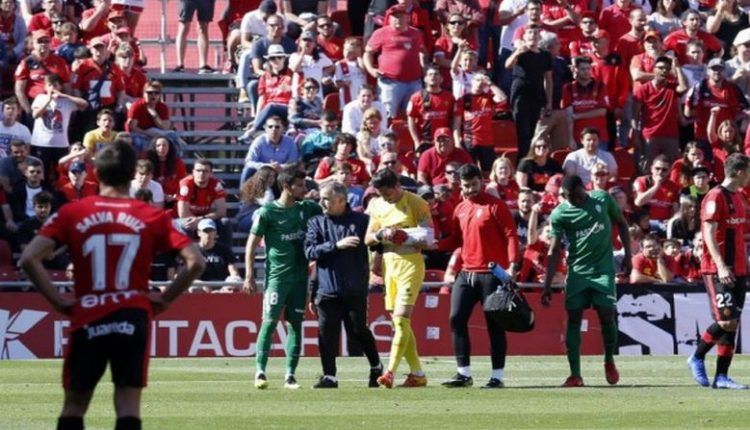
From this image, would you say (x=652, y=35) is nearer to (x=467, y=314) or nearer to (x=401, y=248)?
(x=467, y=314)

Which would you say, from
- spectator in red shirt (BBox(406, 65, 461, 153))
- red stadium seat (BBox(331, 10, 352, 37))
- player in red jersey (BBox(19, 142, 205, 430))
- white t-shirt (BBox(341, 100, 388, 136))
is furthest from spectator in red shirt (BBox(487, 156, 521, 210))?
player in red jersey (BBox(19, 142, 205, 430))

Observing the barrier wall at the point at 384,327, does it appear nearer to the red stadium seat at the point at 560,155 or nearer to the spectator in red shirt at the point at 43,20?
the red stadium seat at the point at 560,155

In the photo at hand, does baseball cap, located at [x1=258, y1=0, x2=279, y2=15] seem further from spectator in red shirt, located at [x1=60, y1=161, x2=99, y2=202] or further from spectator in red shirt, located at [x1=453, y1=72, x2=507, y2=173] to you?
spectator in red shirt, located at [x1=60, y1=161, x2=99, y2=202]

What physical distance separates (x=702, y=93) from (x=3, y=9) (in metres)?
10.1

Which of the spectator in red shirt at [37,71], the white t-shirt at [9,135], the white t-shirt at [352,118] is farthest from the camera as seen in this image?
the white t-shirt at [352,118]

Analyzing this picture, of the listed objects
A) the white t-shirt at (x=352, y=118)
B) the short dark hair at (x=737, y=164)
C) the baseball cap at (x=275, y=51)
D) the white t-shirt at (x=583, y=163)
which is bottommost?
the white t-shirt at (x=583, y=163)

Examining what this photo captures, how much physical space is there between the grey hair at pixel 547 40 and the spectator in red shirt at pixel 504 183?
9.22ft

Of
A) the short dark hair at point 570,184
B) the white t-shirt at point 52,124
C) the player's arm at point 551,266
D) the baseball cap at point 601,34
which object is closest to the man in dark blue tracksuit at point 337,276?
the player's arm at point 551,266

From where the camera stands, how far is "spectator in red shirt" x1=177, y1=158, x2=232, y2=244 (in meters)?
23.1

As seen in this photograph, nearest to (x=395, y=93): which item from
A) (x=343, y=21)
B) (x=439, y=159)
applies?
(x=439, y=159)

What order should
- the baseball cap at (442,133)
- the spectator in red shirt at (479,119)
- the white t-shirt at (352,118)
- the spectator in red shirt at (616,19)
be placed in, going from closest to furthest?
the baseball cap at (442,133) < the white t-shirt at (352,118) < the spectator in red shirt at (479,119) < the spectator in red shirt at (616,19)

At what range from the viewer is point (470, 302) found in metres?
16.4

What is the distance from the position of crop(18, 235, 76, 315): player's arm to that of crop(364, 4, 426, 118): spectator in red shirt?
1718cm

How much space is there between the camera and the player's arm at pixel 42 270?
867cm
